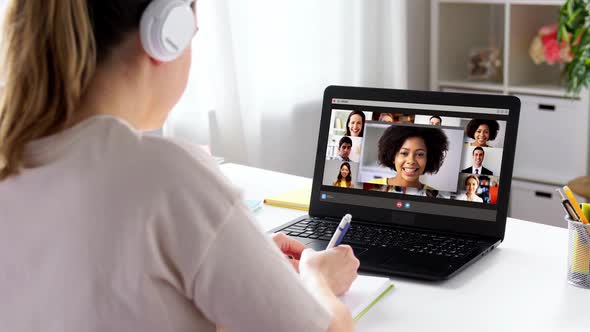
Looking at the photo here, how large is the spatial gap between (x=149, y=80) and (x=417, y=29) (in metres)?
3.13

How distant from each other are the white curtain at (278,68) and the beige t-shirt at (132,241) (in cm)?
193

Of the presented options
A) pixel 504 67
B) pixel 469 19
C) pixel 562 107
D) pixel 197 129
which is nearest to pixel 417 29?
pixel 469 19

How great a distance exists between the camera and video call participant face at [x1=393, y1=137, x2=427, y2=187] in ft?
4.81

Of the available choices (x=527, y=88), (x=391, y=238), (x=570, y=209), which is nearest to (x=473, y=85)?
(x=527, y=88)

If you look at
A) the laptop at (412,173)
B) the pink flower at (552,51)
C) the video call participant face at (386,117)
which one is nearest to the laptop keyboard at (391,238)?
the laptop at (412,173)

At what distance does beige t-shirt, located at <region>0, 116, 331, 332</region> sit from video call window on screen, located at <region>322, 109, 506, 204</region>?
72cm

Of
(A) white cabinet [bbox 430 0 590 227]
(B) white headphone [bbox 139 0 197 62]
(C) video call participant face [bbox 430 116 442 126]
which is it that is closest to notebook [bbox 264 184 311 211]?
(C) video call participant face [bbox 430 116 442 126]

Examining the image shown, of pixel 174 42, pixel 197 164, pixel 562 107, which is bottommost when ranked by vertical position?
pixel 562 107

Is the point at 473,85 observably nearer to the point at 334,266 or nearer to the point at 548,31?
the point at 548,31

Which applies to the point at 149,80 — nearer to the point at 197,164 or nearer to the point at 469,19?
the point at 197,164

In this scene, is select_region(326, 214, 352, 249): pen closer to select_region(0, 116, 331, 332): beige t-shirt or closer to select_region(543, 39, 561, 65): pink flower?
select_region(0, 116, 331, 332): beige t-shirt

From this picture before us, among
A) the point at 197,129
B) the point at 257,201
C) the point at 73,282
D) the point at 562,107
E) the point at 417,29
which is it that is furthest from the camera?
the point at 417,29

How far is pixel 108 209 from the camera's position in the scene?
734mm

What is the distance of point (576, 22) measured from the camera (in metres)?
3.06
